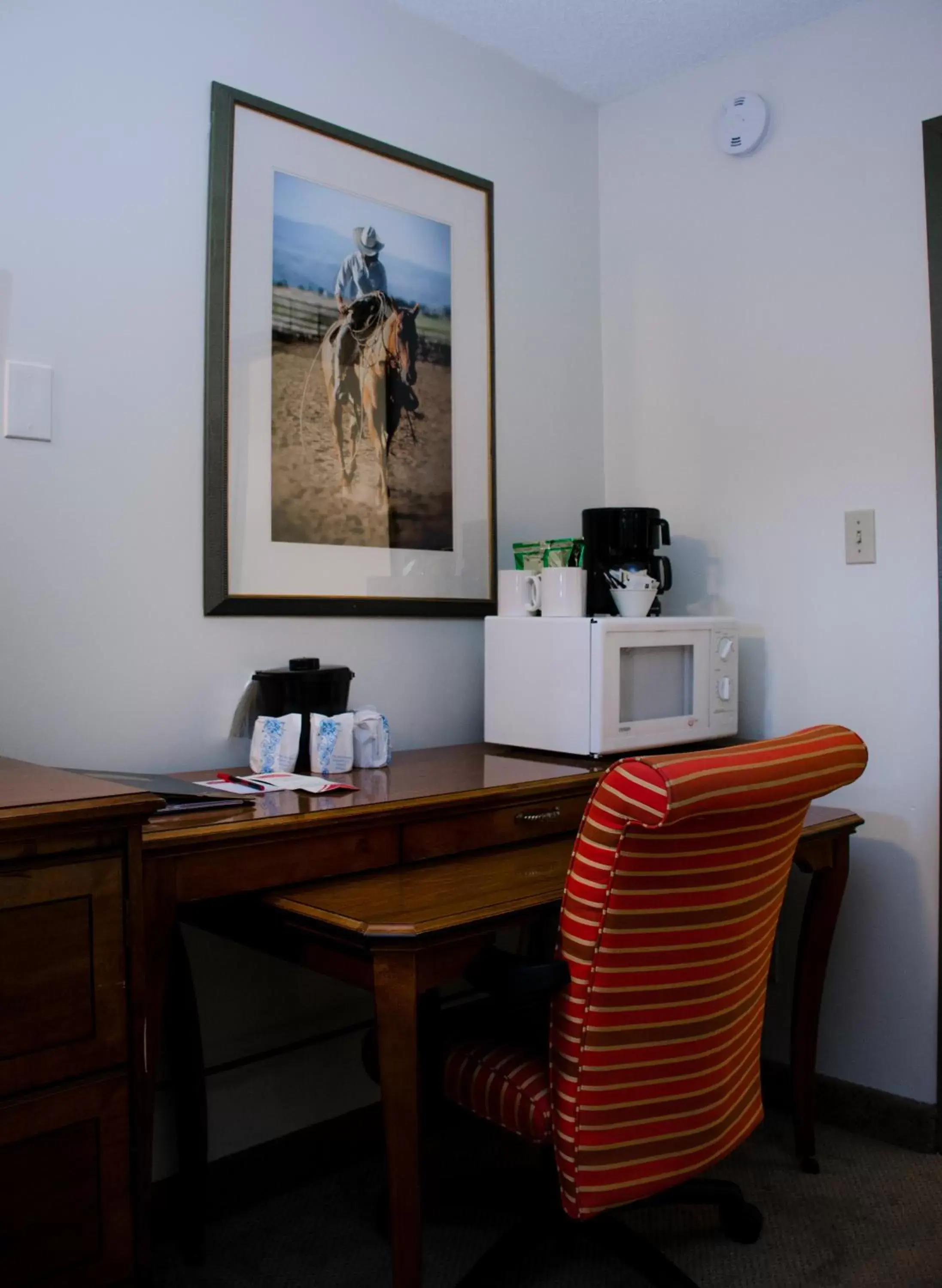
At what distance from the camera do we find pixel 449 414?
2492mm

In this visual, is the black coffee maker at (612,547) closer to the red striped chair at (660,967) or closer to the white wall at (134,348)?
the white wall at (134,348)

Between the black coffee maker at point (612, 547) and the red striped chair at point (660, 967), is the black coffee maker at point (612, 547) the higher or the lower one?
the higher one

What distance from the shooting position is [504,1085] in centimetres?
154

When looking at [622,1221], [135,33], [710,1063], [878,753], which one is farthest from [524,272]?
[622,1221]

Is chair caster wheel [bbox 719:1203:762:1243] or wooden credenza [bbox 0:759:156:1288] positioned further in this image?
chair caster wheel [bbox 719:1203:762:1243]

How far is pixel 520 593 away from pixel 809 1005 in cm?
105

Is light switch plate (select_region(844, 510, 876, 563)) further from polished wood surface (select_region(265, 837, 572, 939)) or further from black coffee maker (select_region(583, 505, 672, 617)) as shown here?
polished wood surface (select_region(265, 837, 572, 939))

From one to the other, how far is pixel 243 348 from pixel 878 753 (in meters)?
1.61

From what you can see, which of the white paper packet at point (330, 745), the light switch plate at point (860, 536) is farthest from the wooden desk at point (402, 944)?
the light switch plate at point (860, 536)

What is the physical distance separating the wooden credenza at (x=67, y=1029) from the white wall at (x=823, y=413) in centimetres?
169

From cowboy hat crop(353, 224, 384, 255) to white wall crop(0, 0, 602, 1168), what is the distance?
0.73 ft

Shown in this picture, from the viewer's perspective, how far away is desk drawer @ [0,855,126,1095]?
1.17 metres

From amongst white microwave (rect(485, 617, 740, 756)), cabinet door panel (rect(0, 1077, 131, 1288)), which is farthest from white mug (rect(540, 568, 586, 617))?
cabinet door panel (rect(0, 1077, 131, 1288))

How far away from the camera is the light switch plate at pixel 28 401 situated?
1778mm
